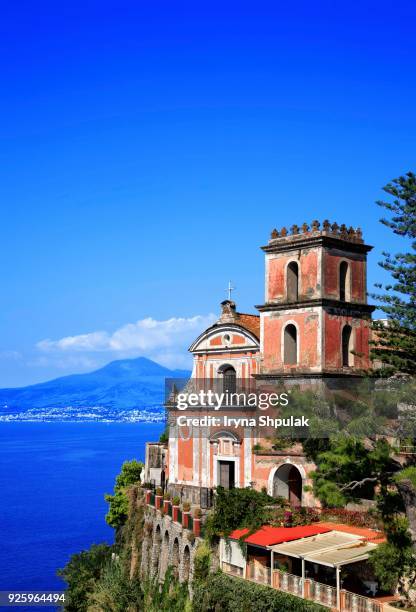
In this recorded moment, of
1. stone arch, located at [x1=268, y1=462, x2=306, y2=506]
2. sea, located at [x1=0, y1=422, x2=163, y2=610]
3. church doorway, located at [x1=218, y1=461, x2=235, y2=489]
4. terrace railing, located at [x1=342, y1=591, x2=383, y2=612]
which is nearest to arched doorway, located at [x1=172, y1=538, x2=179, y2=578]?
church doorway, located at [x1=218, y1=461, x2=235, y2=489]

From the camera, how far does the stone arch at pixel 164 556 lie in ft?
112

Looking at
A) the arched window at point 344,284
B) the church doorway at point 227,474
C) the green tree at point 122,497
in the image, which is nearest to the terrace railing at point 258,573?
the church doorway at point 227,474

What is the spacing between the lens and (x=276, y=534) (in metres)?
27.4

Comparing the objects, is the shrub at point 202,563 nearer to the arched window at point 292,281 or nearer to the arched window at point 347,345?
the arched window at point 347,345

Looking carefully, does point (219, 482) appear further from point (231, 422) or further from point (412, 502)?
point (412, 502)

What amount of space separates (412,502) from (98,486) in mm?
96060

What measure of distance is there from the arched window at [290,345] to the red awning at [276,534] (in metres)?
8.43

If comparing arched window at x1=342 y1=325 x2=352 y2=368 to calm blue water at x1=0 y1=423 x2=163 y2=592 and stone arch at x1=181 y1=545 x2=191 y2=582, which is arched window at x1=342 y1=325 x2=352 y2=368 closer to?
stone arch at x1=181 y1=545 x2=191 y2=582

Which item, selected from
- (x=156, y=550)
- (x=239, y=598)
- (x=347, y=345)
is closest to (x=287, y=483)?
(x=347, y=345)

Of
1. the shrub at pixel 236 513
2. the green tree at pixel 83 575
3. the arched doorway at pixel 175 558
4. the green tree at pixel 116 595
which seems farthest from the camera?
the green tree at pixel 83 575

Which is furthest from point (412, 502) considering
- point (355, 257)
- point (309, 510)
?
point (355, 257)

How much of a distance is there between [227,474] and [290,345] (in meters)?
6.43

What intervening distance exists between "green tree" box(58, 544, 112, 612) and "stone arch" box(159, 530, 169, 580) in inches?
156

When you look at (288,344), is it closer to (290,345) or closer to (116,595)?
(290,345)
